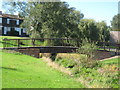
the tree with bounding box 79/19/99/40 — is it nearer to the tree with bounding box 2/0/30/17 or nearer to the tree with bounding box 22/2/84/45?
the tree with bounding box 22/2/84/45

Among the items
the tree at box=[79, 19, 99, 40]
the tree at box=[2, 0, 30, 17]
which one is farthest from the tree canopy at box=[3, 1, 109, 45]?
the tree at box=[2, 0, 30, 17]

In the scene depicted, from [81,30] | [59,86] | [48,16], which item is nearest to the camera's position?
[59,86]

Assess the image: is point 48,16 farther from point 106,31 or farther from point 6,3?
point 106,31

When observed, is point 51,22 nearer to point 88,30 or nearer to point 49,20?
point 49,20

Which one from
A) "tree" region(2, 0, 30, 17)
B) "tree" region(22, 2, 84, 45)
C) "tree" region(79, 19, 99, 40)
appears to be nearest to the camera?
"tree" region(22, 2, 84, 45)

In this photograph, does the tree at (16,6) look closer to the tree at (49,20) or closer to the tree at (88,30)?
the tree at (49,20)

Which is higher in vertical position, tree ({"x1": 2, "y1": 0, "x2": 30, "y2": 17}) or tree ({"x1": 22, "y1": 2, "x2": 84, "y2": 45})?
tree ({"x1": 2, "y1": 0, "x2": 30, "y2": 17})

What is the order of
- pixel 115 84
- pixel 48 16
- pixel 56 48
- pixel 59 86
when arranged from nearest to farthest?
pixel 59 86 → pixel 115 84 → pixel 56 48 → pixel 48 16

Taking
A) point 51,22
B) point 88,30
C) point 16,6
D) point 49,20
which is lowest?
point 88,30

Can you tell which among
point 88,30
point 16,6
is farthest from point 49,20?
point 16,6

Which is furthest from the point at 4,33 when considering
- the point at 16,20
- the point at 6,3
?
the point at 6,3

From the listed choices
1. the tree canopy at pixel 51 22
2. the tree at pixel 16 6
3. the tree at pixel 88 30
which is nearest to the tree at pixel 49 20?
the tree canopy at pixel 51 22

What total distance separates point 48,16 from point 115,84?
61.5ft

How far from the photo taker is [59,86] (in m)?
8.41
